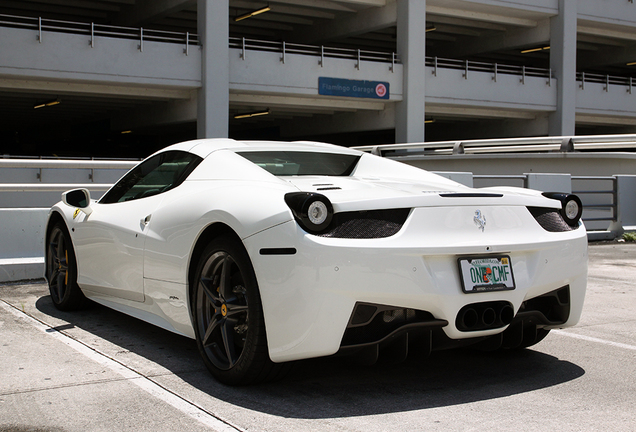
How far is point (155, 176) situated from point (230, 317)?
1.56 meters

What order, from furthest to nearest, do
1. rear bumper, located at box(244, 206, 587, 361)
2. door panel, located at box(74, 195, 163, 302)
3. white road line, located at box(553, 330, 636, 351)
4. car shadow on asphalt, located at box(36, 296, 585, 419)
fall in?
white road line, located at box(553, 330, 636, 351) → door panel, located at box(74, 195, 163, 302) → car shadow on asphalt, located at box(36, 296, 585, 419) → rear bumper, located at box(244, 206, 587, 361)

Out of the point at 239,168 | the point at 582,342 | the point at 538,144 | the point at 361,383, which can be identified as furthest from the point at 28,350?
the point at 538,144

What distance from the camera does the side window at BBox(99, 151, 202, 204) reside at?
4613 mm

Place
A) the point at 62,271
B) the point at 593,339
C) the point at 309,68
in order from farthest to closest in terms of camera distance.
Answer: the point at 309,68 < the point at 62,271 < the point at 593,339

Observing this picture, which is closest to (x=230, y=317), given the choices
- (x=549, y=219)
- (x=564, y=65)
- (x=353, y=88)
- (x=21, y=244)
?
(x=549, y=219)

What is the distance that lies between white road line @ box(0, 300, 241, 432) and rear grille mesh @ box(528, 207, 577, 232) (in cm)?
206

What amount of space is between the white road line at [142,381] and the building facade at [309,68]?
19.5 metres

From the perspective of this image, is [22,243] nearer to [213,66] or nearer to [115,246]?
[115,246]

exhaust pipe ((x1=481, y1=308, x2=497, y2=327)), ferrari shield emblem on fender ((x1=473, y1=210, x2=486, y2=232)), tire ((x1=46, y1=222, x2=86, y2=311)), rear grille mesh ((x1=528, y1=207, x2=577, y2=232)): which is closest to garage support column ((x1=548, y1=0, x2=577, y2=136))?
tire ((x1=46, y1=222, x2=86, y2=311))

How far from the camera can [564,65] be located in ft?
107

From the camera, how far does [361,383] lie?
12.7 ft

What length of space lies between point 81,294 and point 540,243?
3.62m

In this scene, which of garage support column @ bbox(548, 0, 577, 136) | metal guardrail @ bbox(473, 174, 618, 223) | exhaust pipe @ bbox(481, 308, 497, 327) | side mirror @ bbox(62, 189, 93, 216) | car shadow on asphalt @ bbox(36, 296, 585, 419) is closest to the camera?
car shadow on asphalt @ bbox(36, 296, 585, 419)

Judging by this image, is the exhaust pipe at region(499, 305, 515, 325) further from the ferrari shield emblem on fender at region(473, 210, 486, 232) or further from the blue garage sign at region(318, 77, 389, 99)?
the blue garage sign at region(318, 77, 389, 99)
